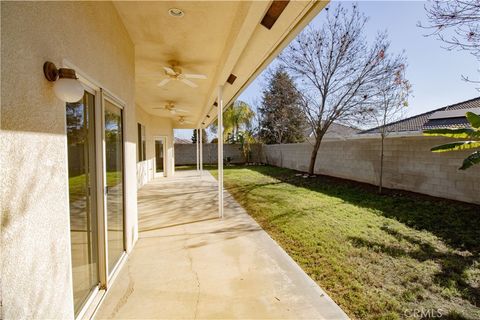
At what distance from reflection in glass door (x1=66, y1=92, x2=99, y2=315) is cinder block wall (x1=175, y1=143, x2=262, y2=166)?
19.0 metres

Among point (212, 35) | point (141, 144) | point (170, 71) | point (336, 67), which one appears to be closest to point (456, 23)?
point (212, 35)

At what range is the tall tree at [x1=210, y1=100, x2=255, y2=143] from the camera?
24241mm

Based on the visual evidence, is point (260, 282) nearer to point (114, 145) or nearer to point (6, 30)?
point (114, 145)

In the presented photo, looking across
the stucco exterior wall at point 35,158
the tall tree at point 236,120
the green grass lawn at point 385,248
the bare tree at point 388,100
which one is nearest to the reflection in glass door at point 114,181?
the stucco exterior wall at point 35,158

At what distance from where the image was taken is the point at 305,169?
1441 centimetres

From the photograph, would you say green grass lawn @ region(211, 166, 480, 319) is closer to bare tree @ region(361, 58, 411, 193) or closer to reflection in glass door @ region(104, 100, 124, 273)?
bare tree @ region(361, 58, 411, 193)

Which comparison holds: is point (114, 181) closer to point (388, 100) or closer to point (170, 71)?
point (170, 71)

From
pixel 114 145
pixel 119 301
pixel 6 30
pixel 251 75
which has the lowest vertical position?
pixel 119 301

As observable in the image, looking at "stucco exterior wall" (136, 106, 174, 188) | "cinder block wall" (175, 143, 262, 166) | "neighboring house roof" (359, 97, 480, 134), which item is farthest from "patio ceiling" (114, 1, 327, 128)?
"cinder block wall" (175, 143, 262, 166)

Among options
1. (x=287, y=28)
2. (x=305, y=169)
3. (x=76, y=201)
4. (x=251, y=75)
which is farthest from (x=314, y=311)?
(x=305, y=169)

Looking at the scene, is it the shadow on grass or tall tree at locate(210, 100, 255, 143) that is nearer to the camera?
the shadow on grass

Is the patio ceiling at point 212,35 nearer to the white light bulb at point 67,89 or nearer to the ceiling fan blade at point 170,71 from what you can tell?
the ceiling fan blade at point 170,71

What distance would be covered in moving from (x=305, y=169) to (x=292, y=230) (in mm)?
9956

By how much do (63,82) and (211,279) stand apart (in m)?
2.64
